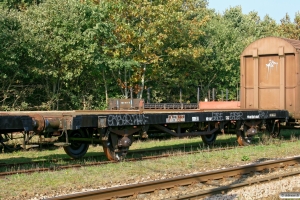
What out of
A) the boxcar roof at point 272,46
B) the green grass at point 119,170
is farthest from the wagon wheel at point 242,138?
the boxcar roof at point 272,46

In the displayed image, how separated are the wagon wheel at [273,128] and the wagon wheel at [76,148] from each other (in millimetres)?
A: 8094

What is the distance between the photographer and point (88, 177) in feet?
31.8

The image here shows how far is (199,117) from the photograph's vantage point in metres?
13.7

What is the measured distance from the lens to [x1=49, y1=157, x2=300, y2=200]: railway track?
7.75 metres

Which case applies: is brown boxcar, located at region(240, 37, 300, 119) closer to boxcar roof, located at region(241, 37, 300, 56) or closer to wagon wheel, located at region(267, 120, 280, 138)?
boxcar roof, located at region(241, 37, 300, 56)

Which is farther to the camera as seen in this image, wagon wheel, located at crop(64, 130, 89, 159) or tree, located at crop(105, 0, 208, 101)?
tree, located at crop(105, 0, 208, 101)

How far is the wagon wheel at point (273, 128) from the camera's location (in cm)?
1786

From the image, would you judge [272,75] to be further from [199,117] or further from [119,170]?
[119,170]

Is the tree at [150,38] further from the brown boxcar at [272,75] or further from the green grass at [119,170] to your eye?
the green grass at [119,170]

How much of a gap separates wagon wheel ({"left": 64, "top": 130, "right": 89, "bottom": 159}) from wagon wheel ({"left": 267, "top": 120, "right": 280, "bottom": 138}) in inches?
319

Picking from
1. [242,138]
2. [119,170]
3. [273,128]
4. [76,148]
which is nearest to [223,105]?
[273,128]

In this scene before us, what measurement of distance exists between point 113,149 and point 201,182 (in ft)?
11.1

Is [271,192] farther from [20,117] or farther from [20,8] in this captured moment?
[20,8]

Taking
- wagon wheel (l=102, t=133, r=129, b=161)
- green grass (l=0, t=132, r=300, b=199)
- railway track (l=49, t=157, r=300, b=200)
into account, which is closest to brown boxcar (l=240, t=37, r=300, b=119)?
green grass (l=0, t=132, r=300, b=199)
